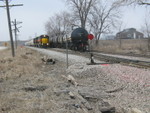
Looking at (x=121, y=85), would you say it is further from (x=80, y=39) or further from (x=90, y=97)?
(x=80, y=39)

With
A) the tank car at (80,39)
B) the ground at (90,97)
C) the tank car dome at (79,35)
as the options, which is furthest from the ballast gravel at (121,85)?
the tank car dome at (79,35)

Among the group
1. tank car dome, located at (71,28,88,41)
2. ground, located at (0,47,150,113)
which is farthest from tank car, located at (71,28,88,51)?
Answer: ground, located at (0,47,150,113)

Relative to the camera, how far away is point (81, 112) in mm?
3951

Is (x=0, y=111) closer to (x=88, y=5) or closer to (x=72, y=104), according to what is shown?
→ (x=72, y=104)

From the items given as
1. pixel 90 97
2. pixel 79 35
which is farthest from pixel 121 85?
pixel 79 35

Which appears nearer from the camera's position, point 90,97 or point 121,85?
point 90,97

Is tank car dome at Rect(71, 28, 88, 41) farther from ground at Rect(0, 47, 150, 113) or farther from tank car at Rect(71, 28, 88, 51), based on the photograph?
ground at Rect(0, 47, 150, 113)

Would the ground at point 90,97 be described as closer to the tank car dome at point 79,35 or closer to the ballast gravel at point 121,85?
the ballast gravel at point 121,85

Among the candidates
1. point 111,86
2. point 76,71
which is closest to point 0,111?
point 111,86

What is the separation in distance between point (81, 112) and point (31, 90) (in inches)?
107

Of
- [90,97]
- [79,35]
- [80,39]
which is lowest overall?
[90,97]

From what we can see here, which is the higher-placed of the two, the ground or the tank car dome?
the tank car dome

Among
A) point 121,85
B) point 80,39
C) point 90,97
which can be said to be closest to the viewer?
point 90,97

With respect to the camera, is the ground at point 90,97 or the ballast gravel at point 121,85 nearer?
the ground at point 90,97
